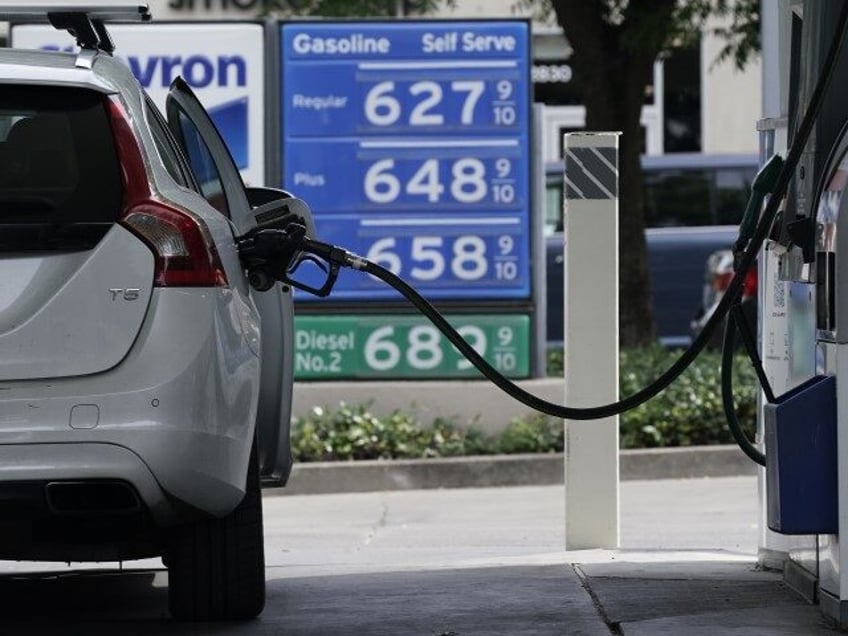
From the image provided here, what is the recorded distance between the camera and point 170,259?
5195 millimetres

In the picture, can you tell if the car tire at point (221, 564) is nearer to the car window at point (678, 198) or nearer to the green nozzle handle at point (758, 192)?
the green nozzle handle at point (758, 192)

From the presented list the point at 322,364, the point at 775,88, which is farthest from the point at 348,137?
the point at 775,88

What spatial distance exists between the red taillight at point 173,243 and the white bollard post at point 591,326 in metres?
2.77

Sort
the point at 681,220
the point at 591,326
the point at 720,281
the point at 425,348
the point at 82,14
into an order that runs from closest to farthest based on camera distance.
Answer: the point at 82,14, the point at 591,326, the point at 425,348, the point at 720,281, the point at 681,220

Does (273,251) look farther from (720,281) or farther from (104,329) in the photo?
(720,281)

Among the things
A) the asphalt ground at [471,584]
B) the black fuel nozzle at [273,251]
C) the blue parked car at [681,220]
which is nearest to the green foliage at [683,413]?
the asphalt ground at [471,584]

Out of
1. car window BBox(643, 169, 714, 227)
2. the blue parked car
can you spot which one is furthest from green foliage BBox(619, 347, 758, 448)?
car window BBox(643, 169, 714, 227)

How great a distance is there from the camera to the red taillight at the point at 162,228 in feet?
17.0

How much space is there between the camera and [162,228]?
521 centimetres

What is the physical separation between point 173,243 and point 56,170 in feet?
1.27

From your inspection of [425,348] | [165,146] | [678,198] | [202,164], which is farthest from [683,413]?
[678,198]

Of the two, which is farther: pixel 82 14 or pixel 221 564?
pixel 221 564

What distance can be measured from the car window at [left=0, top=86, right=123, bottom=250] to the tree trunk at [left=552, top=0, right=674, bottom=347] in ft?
30.0

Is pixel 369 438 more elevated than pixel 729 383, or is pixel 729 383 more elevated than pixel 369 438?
pixel 729 383
